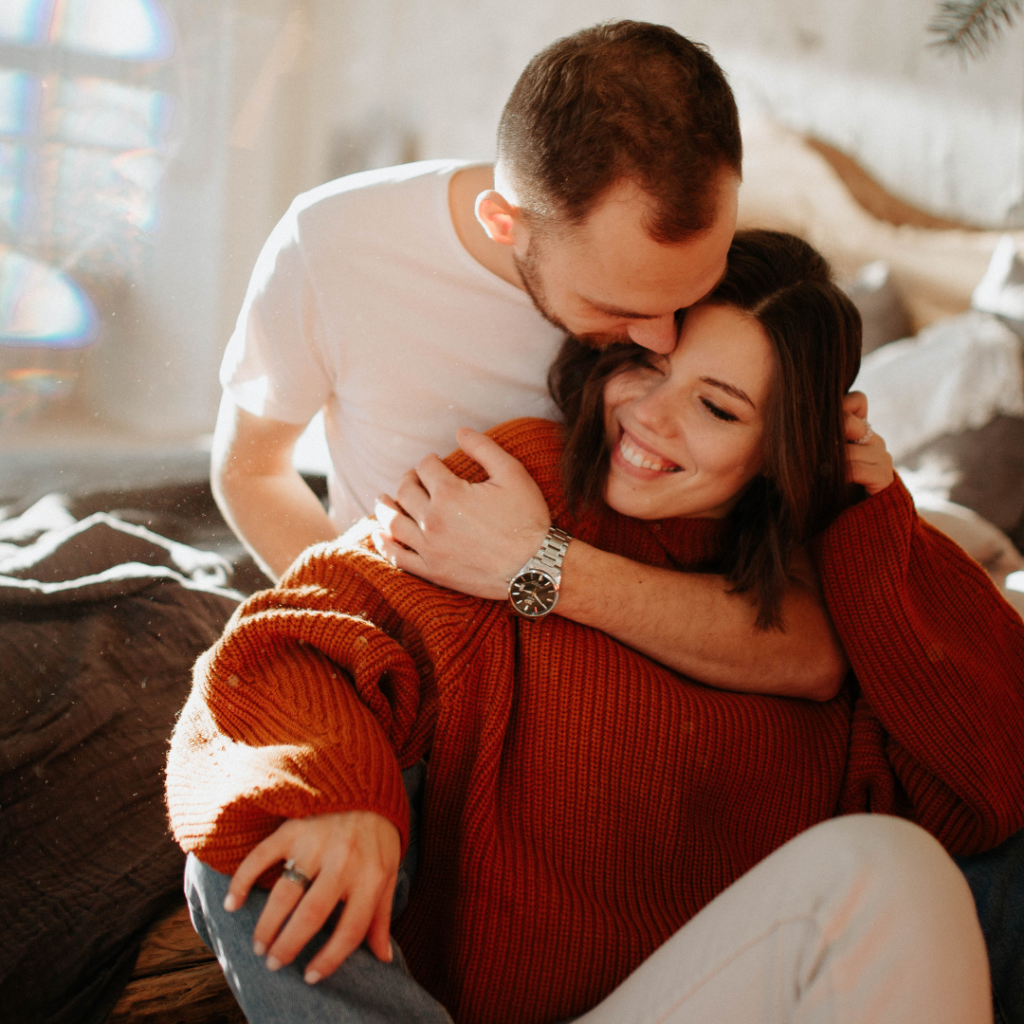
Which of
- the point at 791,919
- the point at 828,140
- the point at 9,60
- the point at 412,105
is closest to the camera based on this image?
the point at 791,919

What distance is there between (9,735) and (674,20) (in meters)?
1.66

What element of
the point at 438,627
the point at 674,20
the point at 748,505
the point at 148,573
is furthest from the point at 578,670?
the point at 674,20

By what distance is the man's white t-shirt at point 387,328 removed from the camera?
3.96ft

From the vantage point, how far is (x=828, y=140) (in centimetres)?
219

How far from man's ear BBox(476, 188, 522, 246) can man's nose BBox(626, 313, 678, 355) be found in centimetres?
17

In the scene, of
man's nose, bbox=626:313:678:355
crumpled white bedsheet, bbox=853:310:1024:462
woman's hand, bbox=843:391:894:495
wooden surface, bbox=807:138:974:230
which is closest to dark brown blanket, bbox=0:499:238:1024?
man's nose, bbox=626:313:678:355

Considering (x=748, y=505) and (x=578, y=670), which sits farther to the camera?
(x=748, y=505)

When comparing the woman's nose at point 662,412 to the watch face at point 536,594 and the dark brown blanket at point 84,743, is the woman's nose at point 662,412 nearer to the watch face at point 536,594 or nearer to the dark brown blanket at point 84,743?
the watch face at point 536,594

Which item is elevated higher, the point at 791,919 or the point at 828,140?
the point at 828,140

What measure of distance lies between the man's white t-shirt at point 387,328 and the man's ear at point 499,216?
0.15 meters

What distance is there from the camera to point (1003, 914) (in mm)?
1013

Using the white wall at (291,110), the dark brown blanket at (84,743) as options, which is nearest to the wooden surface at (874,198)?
the white wall at (291,110)

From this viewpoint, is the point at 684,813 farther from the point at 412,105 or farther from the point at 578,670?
the point at 412,105

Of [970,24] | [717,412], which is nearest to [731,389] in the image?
[717,412]
